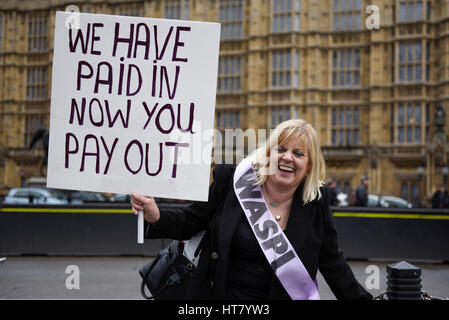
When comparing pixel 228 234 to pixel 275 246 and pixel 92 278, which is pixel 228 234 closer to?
pixel 275 246

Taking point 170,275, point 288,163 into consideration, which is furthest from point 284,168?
point 170,275

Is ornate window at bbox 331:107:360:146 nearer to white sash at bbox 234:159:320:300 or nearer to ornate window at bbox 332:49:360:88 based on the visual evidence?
ornate window at bbox 332:49:360:88

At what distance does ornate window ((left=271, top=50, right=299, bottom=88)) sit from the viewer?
32031 millimetres

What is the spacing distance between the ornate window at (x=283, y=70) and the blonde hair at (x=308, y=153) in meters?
29.7

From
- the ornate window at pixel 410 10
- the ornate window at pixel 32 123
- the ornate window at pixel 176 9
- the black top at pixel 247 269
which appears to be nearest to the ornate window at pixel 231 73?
the ornate window at pixel 176 9

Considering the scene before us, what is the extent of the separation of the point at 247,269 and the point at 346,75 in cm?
3059

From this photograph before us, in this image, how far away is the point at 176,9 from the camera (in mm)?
34969

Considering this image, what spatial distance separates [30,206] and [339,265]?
10.2 m

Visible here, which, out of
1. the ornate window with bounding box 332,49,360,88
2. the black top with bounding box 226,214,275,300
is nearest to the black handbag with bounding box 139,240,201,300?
the black top with bounding box 226,214,275,300
